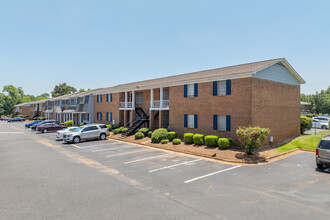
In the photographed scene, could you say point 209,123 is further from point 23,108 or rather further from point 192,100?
point 23,108

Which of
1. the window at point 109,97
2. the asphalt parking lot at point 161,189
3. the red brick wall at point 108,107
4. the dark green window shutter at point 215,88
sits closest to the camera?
the asphalt parking lot at point 161,189

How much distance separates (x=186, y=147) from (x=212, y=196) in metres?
10.00

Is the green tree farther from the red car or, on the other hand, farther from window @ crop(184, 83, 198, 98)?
window @ crop(184, 83, 198, 98)

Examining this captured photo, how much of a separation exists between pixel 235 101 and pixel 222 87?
6.41ft

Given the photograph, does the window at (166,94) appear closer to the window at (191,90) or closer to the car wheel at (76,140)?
the window at (191,90)

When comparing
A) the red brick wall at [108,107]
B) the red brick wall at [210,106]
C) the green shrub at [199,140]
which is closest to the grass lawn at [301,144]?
the red brick wall at [210,106]

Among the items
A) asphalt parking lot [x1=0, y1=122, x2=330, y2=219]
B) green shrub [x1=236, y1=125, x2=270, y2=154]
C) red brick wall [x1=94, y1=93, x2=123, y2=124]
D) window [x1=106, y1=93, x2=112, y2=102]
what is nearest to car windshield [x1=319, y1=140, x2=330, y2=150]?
asphalt parking lot [x1=0, y1=122, x2=330, y2=219]

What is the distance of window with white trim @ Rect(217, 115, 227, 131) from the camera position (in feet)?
59.3

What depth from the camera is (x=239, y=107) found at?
55.8 ft

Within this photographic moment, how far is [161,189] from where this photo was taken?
866 cm

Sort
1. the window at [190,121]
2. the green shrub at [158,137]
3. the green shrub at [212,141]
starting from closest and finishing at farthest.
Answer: the green shrub at [212,141]
the window at [190,121]
the green shrub at [158,137]

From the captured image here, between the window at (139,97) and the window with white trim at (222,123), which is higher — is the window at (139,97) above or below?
above

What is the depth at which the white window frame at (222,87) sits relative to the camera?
18.3 m

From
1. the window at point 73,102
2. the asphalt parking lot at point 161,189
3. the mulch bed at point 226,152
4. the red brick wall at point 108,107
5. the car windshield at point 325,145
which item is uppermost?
the window at point 73,102
